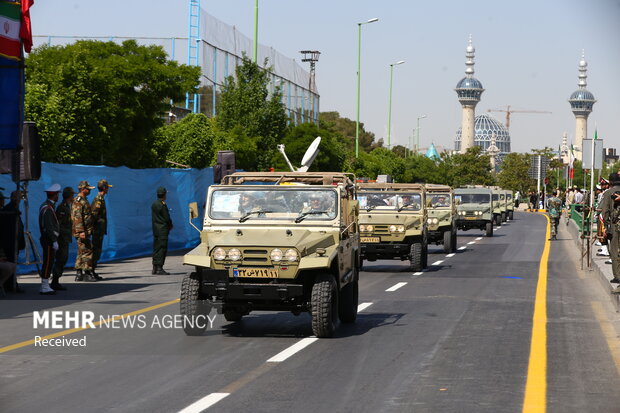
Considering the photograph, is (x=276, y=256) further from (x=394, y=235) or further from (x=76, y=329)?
(x=394, y=235)

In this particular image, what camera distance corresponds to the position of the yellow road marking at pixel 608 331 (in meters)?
10.5

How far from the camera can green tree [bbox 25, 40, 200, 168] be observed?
27516 millimetres

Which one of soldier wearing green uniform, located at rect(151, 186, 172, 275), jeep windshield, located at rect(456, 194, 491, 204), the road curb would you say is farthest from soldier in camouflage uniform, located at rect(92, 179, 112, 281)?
jeep windshield, located at rect(456, 194, 491, 204)

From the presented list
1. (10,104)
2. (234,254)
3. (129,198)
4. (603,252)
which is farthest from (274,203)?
(603,252)

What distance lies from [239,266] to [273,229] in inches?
36.6

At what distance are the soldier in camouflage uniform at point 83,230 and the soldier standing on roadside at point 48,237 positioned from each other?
1.79 meters

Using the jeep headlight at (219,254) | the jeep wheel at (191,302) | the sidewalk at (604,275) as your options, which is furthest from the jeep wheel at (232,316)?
Answer: the sidewalk at (604,275)

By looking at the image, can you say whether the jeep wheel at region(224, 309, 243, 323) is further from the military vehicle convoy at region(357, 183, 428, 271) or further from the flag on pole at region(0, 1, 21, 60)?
the military vehicle convoy at region(357, 183, 428, 271)

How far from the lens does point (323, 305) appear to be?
11.1 m

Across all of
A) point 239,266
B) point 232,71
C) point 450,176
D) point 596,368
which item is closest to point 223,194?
point 239,266

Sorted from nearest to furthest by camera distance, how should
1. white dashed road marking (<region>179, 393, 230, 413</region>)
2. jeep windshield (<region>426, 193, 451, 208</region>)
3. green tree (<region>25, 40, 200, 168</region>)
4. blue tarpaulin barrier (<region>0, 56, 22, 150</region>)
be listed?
white dashed road marking (<region>179, 393, 230, 413</region>) < blue tarpaulin barrier (<region>0, 56, 22, 150</region>) < green tree (<region>25, 40, 200, 168</region>) < jeep windshield (<region>426, 193, 451, 208</region>)

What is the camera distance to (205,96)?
188 ft

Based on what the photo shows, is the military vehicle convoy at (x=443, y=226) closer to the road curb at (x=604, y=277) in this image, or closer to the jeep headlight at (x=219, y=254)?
the road curb at (x=604, y=277)

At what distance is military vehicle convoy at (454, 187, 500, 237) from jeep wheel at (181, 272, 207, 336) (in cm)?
3148
